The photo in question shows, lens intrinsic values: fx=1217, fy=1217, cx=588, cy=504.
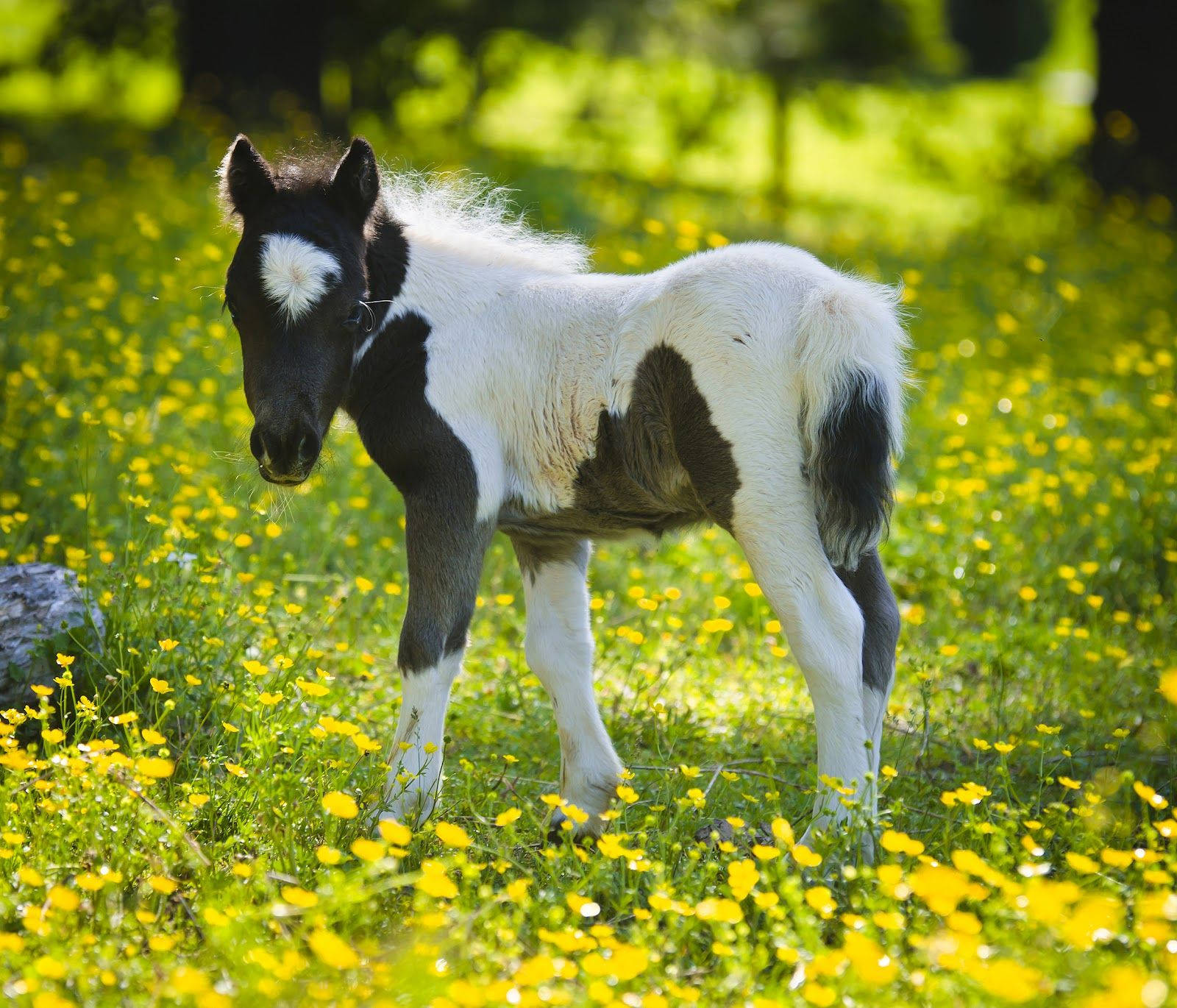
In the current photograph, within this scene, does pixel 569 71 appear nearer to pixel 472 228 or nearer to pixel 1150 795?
pixel 472 228

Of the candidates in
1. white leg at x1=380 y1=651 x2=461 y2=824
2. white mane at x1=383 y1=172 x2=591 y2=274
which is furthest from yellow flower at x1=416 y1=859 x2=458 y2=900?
white mane at x1=383 y1=172 x2=591 y2=274

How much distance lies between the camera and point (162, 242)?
8570 millimetres

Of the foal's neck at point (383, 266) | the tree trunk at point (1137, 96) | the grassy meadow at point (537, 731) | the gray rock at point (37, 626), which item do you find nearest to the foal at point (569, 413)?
the foal's neck at point (383, 266)

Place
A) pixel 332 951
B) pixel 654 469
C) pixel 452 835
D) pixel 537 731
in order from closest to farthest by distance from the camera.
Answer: pixel 332 951 < pixel 452 835 < pixel 654 469 < pixel 537 731

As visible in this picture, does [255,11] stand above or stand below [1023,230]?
above

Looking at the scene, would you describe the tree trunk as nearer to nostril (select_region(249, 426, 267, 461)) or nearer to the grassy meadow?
the grassy meadow

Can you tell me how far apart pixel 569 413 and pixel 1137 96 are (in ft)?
38.2

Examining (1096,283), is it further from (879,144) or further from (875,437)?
(879,144)

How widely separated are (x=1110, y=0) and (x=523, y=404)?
12.1 m

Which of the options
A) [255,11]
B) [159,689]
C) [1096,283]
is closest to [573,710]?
[159,689]

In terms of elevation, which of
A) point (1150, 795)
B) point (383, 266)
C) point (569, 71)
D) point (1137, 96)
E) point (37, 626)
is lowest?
point (1150, 795)

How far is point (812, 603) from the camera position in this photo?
10.7 feet

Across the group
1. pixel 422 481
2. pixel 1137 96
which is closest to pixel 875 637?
pixel 422 481

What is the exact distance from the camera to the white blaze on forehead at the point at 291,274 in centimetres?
321
